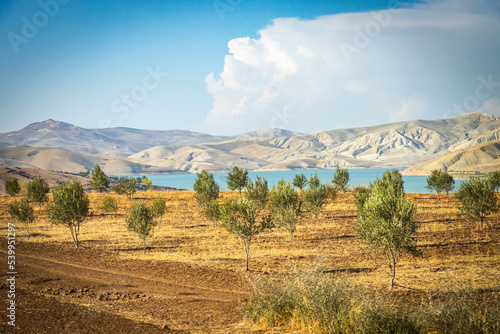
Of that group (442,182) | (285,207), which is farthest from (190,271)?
(442,182)

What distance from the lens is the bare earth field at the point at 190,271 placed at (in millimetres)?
12852

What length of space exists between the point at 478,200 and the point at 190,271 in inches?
1082

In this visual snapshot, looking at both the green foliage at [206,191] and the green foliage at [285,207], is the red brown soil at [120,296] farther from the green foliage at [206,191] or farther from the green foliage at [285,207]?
the green foliage at [206,191]

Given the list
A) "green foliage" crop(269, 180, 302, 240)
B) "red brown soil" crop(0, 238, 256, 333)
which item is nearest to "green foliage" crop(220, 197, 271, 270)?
"red brown soil" crop(0, 238, 256, 333)

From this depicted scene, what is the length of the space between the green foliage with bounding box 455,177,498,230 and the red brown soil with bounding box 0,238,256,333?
24794 millimetres

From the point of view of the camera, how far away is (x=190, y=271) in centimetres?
2112

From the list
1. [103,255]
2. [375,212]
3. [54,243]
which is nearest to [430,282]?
[375,212]

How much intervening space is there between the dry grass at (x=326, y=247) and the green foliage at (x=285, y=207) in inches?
65.1

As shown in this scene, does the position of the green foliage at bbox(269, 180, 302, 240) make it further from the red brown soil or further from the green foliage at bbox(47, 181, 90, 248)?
the green foliage at bbox(47, 181, 90, 248)

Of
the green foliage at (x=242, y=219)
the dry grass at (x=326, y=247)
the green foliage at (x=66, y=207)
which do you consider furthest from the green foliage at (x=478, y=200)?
the green foliage at (x=66, y=207)

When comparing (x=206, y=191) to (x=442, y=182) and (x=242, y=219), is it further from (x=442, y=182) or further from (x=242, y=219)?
(x=442, y=182)

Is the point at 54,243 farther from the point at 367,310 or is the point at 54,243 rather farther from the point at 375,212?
the point at 367,310

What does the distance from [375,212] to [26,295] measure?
1721cm

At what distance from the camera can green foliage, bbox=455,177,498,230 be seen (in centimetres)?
3144
